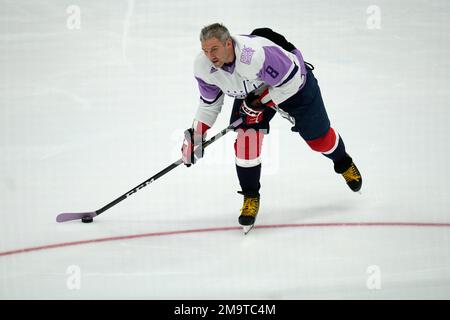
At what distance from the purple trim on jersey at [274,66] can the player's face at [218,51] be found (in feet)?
0.52

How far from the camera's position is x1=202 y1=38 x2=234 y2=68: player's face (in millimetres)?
2713

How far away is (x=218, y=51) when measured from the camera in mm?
2730

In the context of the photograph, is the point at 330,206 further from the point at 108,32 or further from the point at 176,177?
the point at 108,32

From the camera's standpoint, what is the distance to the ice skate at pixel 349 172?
339cm

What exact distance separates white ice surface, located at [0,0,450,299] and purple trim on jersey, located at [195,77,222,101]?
0.64 meters

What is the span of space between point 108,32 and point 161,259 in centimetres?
351

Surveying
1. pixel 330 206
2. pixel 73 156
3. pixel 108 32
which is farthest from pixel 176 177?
pixel 108 32

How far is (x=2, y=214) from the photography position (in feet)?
10.9

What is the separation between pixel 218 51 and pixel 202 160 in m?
1.46

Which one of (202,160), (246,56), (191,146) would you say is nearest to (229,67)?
(246,56)

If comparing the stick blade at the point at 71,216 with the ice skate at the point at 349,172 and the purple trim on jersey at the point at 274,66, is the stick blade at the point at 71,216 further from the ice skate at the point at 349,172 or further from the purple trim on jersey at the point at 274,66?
the ice skate at the point at 349,172

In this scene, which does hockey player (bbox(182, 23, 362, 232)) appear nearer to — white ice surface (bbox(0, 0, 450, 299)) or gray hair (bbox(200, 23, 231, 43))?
gray hair (bbox(200, 23, 231, 43))

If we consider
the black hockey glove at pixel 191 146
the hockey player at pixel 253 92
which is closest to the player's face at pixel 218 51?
the hockey player at pixel 253 92

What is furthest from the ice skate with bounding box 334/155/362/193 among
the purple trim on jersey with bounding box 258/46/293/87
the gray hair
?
the gray hair
